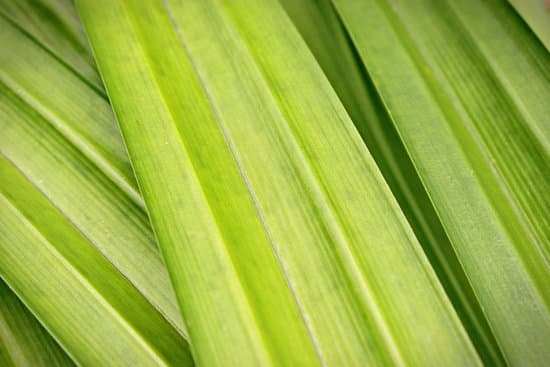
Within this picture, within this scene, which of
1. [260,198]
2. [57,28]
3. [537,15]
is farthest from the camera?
[57,28]

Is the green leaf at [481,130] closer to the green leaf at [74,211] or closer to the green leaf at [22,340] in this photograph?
the green leaf at [74,211]

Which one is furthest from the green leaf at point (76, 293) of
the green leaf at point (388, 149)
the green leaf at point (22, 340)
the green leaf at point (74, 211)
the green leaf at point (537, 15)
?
the green leaf at point (537, 15)

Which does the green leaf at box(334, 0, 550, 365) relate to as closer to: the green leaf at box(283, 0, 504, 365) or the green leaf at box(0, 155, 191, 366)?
the green leaf at box(283, 0, 504, 365)

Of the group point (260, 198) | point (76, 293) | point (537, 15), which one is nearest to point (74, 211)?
point (76, 293)

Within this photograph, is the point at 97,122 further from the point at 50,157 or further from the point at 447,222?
the point at 447,222

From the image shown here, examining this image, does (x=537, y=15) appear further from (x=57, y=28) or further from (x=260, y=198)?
(x=57, y=28)

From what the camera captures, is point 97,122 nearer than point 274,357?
No

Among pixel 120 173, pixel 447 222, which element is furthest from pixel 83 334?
pixel 447 222
